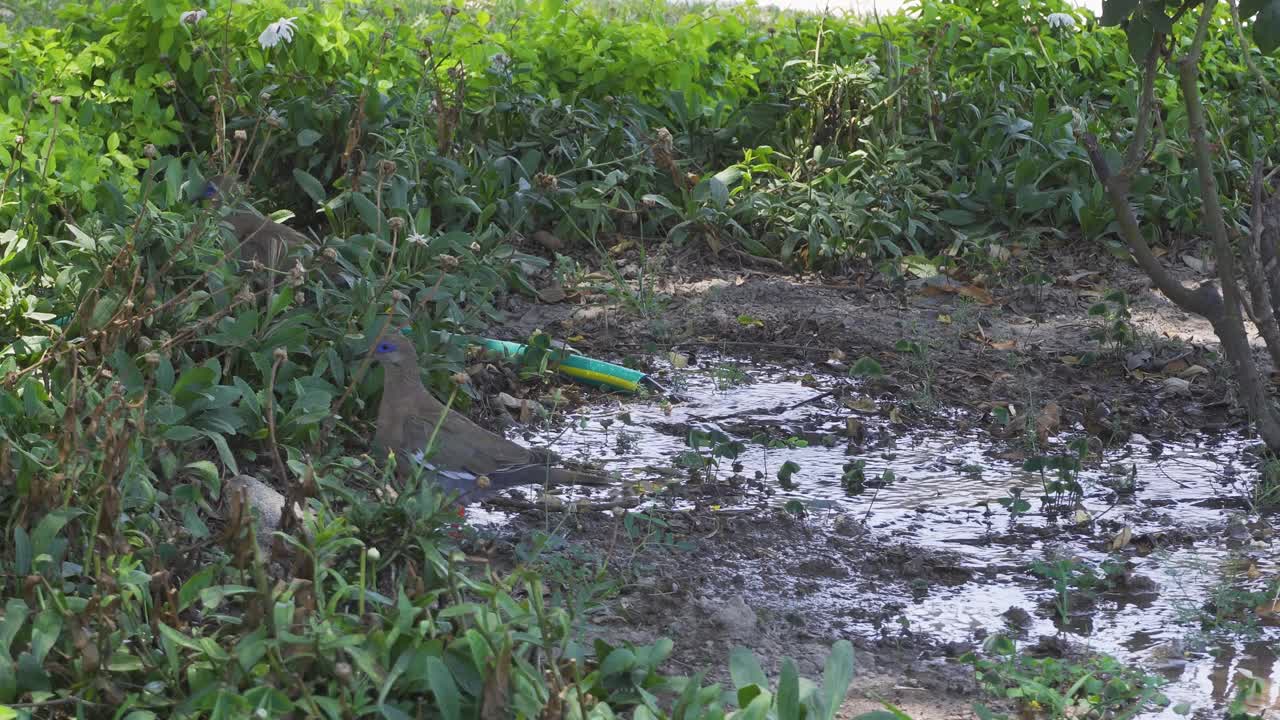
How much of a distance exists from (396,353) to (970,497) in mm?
1595

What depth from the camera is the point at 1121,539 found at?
3.27 m

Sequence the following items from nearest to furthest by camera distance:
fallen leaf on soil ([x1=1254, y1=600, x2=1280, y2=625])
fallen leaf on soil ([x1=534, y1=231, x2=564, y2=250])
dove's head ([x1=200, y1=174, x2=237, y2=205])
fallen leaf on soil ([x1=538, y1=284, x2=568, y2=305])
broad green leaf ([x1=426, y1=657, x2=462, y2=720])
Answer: broad green leaf ([x1=426, y1=657, x2=462, y2=720])
fallen leaf on soil ([x1=1254, y1=600, x2=1280, y2=625])
dove's head ([x1=200, y1=174, x2=237, y2=205])
fallen leaf on soil ([x1=538, y1=284, x2=568, y2=305])
fallen leaf on soil ([x1=534, y1=231, x2=564, y2=250])

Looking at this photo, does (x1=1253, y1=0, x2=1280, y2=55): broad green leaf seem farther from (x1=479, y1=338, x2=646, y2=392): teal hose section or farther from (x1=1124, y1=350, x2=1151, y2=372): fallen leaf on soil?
(x1=479, y1=338, x2=646, y2=392): teal hose section

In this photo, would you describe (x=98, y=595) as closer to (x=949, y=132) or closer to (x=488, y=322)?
(x=488, y=322)

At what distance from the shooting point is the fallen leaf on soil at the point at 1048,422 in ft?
13.0

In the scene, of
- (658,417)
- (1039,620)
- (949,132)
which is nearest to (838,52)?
(949,132)

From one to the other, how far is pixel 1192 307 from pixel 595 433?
69.7 inches

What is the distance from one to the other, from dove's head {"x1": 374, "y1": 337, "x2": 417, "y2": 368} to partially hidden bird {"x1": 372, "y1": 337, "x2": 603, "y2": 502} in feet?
0.18

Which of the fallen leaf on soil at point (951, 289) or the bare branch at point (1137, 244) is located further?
the fallen leaf on soil at point (951, 289)

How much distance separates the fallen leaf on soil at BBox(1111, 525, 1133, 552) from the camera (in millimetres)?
3240

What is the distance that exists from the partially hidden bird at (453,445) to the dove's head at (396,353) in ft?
0.18

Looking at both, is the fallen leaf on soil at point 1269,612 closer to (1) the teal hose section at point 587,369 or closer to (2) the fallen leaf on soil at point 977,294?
(1) the teal hose section at point 587,369

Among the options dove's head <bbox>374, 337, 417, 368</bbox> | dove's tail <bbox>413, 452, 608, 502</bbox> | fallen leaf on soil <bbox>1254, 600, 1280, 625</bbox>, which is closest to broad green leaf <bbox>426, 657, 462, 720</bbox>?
dove's tail <bbox>413, 452, 608, 502</bbox>

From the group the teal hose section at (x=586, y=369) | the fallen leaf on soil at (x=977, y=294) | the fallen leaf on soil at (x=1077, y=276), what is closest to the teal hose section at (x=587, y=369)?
the teal hose section at (x=586, y=369)
